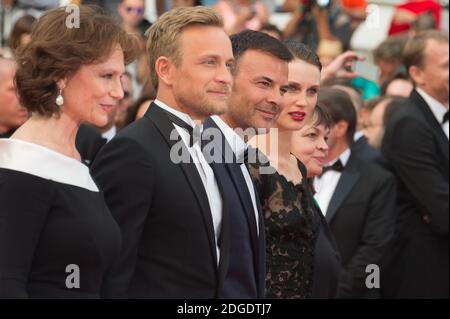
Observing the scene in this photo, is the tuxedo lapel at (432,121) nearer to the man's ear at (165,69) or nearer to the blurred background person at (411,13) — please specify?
the blurred background person at (411,13)

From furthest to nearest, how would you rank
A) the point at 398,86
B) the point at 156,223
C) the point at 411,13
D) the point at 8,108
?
the point at 411,13 < the point at 398,86 < the point at 8,108 < the point at 156,223

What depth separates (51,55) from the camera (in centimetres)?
382

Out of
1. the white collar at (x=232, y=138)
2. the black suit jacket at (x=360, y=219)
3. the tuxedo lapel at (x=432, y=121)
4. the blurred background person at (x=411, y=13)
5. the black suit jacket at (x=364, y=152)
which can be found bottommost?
the black suit jacket at (x=360, y=219)

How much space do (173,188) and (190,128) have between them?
0.31 m

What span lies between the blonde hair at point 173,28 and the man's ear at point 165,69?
17mm

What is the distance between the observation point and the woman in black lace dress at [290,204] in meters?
4.64

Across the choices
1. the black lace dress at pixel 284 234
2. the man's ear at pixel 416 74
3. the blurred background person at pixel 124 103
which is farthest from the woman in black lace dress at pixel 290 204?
the blurred background person at pixel 124 103

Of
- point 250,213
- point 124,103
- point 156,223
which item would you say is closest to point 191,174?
point 156,223

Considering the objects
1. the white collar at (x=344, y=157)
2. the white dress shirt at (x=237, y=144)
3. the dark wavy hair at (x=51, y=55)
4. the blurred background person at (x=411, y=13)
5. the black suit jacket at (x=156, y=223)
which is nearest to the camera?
the dark wavy hair at (x=51, y=55)

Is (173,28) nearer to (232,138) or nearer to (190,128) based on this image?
(190,128)

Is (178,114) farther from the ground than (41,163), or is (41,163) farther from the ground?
(178,114)

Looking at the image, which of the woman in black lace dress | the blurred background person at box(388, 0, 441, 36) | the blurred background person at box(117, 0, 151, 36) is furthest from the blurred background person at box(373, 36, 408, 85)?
the woman in black lace dress

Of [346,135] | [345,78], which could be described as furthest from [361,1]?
[346,135]

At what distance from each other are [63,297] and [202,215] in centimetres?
58
